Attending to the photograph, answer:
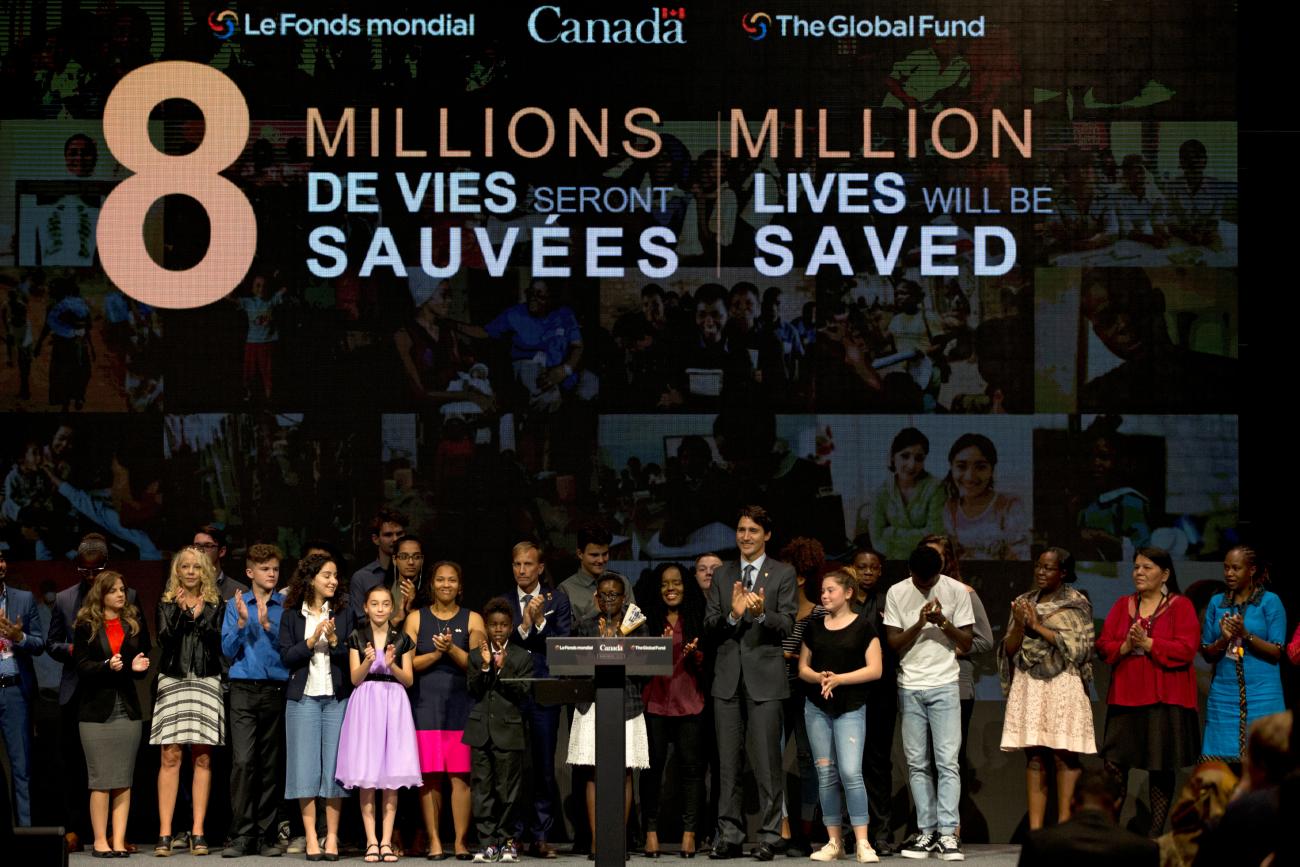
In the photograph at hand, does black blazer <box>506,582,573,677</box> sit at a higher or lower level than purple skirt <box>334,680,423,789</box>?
higher

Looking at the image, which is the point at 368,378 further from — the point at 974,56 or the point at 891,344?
the point at 974,56

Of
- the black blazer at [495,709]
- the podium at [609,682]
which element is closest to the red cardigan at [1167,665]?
the black blazer at [495,709]

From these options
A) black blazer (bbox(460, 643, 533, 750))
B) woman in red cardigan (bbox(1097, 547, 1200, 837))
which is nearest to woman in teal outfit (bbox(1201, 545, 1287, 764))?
woman in red cardigan (bbox(1097, 547, 1200, 837))

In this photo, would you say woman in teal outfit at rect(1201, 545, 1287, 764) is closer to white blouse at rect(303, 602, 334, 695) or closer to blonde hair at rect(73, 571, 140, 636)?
white blouse at rect(303, 602, 334, 695)

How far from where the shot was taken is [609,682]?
24.6 ft

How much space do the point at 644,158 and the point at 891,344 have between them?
1729 millimetres

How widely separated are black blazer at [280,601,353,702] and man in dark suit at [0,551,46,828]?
135cm

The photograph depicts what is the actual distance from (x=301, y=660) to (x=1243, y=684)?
4.82 metres

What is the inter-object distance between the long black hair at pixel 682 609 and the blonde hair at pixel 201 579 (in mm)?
2260

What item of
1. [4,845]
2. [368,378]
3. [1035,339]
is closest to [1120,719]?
[1035,339]

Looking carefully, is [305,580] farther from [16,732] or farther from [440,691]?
[16,732]

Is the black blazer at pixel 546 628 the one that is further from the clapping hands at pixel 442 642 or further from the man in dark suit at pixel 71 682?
the man in dark suit at pixel 71 682

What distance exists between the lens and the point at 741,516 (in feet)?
32.8

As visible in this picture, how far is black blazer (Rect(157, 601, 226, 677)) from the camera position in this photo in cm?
967
